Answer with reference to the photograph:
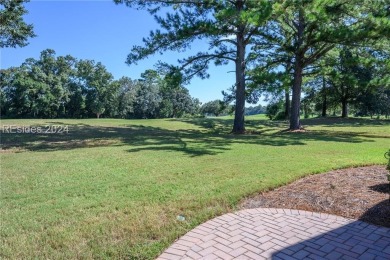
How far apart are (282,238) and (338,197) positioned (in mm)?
1855

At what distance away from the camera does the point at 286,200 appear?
4.88 meters

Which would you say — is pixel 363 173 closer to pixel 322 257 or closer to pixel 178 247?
pixel 322 257

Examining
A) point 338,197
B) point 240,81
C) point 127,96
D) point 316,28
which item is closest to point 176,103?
point 127,96

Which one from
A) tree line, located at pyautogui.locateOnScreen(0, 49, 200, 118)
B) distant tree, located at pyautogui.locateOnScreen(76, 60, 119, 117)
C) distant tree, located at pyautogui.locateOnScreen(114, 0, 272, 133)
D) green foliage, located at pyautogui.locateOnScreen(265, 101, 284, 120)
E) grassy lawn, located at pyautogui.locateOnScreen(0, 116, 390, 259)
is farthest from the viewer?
distant tree, located at pyautogui.locateOnScreen(76, 60, 119, 117)

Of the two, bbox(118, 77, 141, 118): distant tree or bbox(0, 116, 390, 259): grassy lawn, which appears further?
bbox(118, 77, 141, 118): distant tree

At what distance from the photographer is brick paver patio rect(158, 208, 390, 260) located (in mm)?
3205

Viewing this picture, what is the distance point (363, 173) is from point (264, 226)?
143 inches

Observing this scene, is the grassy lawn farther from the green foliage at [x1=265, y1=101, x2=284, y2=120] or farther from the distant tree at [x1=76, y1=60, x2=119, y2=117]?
the distant tree at [x1=76, y1=60, x2=119, y2=117]

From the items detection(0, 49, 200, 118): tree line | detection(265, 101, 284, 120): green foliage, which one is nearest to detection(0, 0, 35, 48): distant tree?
detection(265, 101, 284, 120): green foliage

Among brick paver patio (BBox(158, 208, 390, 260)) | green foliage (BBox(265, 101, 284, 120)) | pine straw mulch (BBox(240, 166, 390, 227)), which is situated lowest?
brick paver patio (BBox(158, 208, 390, 260))

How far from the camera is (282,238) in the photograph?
3566 millimetres

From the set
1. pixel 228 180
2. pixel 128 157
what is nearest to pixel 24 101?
pixel 128 157

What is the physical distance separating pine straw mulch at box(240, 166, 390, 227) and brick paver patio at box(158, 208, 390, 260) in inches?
11.1

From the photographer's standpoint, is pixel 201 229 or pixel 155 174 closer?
pixel 201 229
